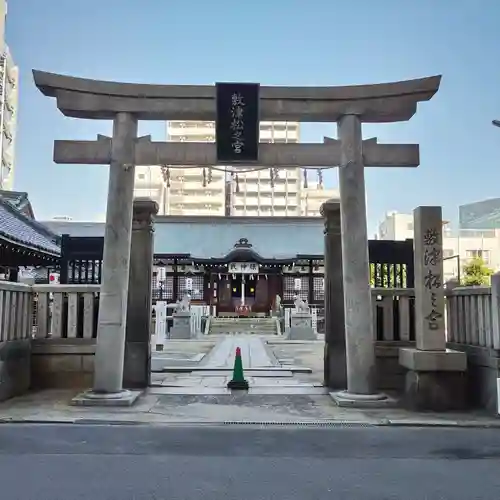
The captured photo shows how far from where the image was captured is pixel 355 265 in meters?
9.80

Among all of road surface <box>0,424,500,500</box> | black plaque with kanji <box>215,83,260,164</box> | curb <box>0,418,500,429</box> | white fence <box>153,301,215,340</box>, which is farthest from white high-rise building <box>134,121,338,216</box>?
road surface <box>0,424,500,500</box>

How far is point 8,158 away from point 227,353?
53.8 meters

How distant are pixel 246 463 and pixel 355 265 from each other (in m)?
4.85

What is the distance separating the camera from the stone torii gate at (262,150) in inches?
383

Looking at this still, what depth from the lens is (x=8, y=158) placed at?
63.3 m

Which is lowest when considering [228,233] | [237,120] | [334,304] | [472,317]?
[472,317]

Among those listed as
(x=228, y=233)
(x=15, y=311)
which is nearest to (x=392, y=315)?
(x=15, y=311)

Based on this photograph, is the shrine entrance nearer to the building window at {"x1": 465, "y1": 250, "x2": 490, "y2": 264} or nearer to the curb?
the building window at {"x1": 465, "y1": 250, "x2": 490, "y2": 264}

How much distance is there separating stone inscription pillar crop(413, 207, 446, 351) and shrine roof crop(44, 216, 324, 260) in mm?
33566

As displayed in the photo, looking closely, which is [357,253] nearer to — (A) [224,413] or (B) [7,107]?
(A) [224,413]

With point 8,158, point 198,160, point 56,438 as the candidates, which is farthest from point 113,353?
point 8,158

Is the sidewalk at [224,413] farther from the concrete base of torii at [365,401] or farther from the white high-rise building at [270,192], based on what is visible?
the white high-rise building at [270,192]

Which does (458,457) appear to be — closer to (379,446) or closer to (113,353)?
(379,446)

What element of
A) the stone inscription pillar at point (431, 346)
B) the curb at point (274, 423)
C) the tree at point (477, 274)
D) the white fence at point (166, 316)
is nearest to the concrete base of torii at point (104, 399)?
the curb at point (274, 423)
